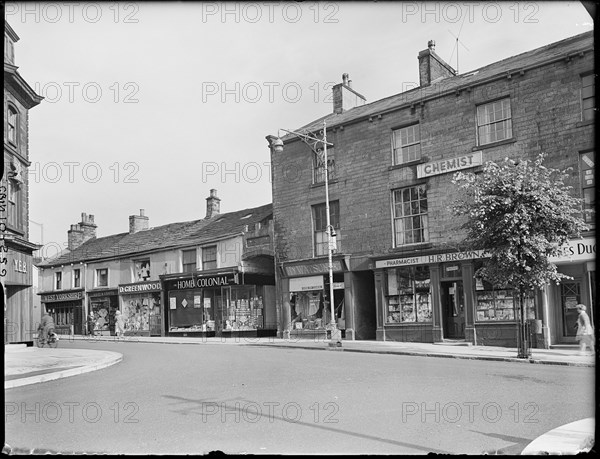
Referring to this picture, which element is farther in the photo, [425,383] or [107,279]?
[107,279]

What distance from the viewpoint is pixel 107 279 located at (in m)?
40.7

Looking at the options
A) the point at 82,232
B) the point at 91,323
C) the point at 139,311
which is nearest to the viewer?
the point at 139,311

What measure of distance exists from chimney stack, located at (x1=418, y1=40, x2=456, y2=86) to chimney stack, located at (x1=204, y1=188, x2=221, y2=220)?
1816cm

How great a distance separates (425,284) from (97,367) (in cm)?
1314

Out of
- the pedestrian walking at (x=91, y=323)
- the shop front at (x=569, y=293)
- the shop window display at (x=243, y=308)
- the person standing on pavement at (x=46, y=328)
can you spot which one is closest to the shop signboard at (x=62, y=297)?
the pedestrian walking at (x=91, y=323)

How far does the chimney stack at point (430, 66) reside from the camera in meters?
25.7

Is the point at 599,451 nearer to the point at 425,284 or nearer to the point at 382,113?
the point at 425,284

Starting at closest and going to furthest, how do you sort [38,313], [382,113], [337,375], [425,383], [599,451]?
1. [599,451]
2. [425,383]
3. [337,375]
4. [382,113]
5. [38,313]

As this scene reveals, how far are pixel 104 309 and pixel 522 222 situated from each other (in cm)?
3117

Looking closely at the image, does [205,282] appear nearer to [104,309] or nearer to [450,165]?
[104,309]

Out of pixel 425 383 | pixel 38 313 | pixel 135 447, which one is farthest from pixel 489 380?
pixel 38 313

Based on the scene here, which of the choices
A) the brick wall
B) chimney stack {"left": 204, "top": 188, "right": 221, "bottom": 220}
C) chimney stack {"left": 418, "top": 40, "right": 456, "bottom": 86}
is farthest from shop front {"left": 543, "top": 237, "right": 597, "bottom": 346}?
chimney stack {"left": 204, "top": 188, "right": 221, "bottom": 220}

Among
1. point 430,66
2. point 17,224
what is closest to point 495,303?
point 430,66

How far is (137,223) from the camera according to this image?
44094 millimetres
